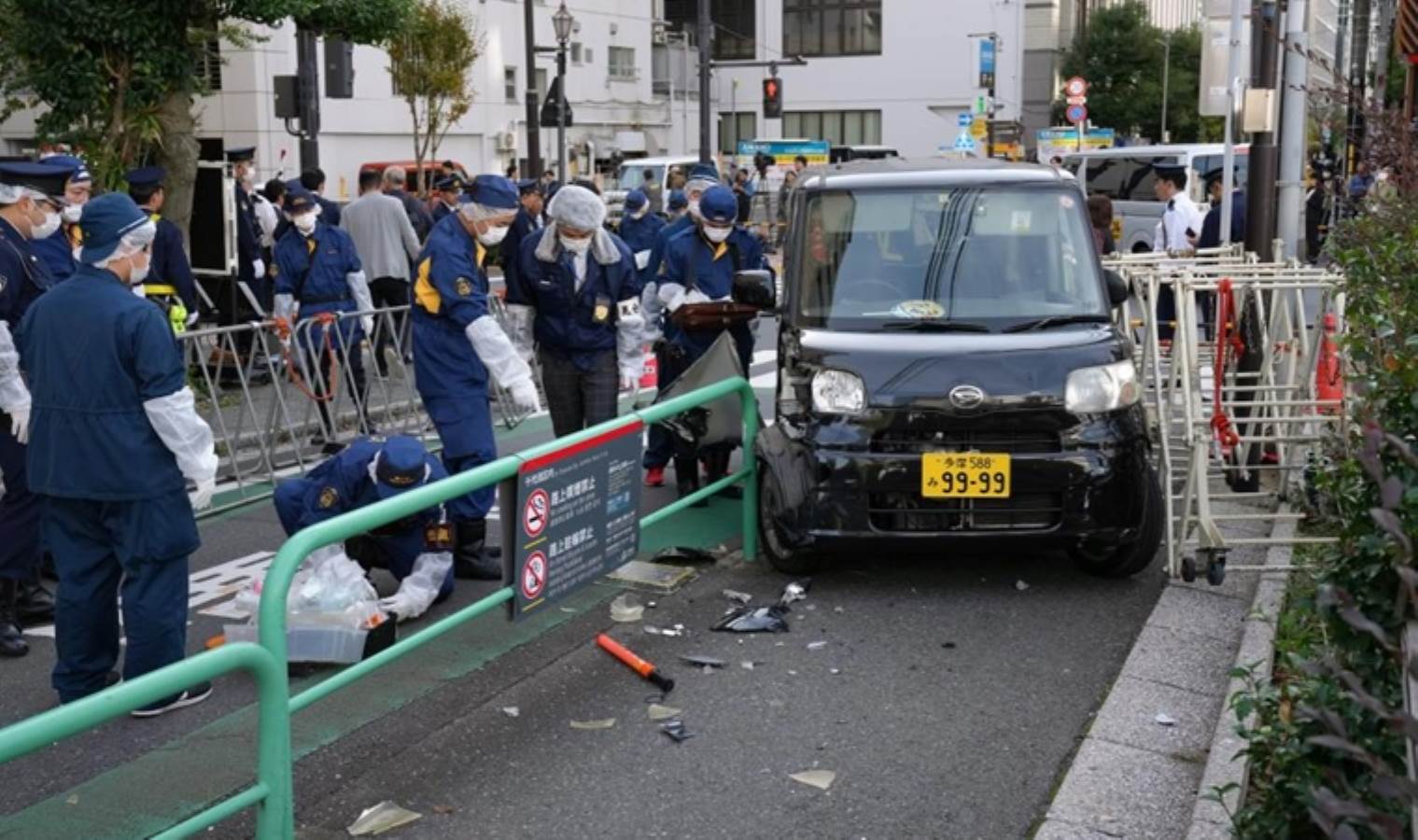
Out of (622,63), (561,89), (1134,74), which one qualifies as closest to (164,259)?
(561,89)

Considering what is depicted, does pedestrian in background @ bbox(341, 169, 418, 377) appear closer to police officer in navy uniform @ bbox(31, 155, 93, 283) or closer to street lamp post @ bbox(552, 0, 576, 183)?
police officer in navy uniform @ bbox(31, 155, 93, 283)

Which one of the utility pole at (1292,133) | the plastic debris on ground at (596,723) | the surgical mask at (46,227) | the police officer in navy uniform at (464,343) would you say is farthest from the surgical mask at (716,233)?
the plastic debris on ground at (596,723)

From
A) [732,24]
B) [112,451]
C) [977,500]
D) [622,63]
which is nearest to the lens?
[112,451]

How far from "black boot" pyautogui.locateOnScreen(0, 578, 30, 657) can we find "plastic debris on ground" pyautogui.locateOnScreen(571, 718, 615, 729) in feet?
8.19

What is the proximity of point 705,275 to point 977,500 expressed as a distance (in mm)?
3015

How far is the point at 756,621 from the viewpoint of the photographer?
658 cm

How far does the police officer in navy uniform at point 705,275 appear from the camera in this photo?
9008mm

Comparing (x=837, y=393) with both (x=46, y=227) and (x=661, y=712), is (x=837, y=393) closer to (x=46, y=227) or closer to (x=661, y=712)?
(x=661, y=712)

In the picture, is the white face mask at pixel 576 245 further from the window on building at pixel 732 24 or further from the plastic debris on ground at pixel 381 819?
the window on building at pixel 732 24

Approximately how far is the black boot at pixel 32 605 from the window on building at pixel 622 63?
4848 cm

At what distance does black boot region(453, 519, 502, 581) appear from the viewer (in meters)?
7.36

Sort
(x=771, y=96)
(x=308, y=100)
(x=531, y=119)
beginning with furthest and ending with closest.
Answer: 1. (x=771, y=96)
2. (x=531, y=119)
3. (x=308, y=100)

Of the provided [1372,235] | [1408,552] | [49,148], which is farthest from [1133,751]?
[49,148]

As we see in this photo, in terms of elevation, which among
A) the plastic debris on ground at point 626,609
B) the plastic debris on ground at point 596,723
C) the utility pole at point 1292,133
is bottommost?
the plastic debris on ground at point 596,723
